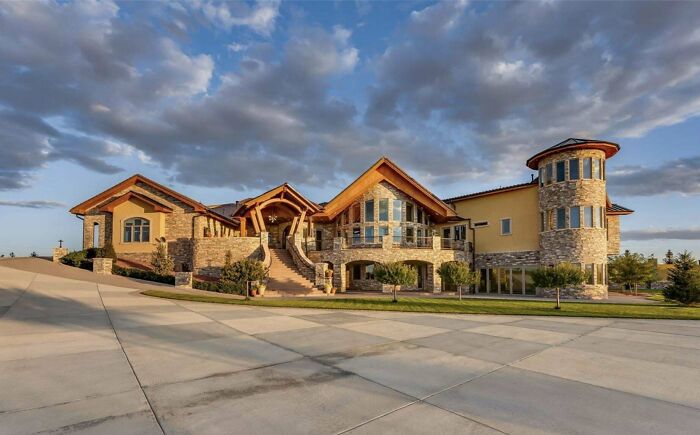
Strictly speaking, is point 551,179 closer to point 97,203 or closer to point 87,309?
point 87,309

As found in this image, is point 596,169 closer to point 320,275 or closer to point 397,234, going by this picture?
point 397,234

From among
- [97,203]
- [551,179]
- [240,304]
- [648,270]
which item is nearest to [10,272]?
[97,203]

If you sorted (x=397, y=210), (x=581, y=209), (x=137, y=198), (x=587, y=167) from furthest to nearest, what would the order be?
(x=397, y=210) → (x=137, y=198) → (x=587, y=167) → (x=581, y=209)

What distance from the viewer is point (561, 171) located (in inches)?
1029

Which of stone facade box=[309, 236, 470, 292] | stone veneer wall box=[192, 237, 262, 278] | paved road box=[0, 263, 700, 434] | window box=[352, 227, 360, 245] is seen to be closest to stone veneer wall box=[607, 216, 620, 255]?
stone facade box=[309, 236, 470, 292]

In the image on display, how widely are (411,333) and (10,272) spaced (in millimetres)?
24482

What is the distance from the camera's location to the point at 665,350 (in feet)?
29.8

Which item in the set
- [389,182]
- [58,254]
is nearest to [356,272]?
[389,182]

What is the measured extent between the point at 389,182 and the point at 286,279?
37.2 feet

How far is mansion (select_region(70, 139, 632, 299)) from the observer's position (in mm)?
25375

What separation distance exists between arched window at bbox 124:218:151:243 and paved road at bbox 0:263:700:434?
1870cm

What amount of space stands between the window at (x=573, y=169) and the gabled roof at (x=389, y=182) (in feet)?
29.4

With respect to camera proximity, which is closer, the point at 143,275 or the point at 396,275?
the point at 396,275

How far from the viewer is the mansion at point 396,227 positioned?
25375mm
